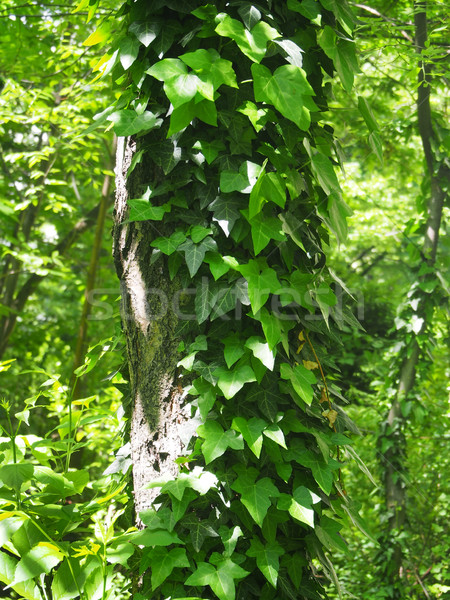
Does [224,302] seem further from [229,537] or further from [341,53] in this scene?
[341,53]

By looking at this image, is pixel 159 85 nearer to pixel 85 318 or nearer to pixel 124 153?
pixel 124 153

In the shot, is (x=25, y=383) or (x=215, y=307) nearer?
(x=215, y=307)

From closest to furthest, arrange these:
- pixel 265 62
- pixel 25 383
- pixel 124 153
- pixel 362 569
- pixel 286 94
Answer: pixel 286 94, pixel 265 62, pixel 124 153, pixel 362 569, pixel 25 383

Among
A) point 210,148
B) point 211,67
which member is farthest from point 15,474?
point 211,67

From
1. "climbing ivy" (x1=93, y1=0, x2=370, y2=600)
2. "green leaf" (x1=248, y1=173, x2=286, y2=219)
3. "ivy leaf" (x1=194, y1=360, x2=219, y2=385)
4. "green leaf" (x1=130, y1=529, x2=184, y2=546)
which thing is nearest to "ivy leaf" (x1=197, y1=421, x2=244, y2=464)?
"climbing ivy" (x1=93, y1=0, x2=370, y2=600)

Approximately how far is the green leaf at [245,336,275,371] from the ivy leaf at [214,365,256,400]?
0.16 ft

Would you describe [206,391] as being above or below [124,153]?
below

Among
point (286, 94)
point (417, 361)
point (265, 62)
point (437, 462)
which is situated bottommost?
point (437, 462)

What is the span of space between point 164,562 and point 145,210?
0.91 meters

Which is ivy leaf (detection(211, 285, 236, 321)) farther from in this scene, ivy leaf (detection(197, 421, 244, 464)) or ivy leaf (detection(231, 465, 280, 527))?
ivy leaf (detection(231, 465, 280, 527))

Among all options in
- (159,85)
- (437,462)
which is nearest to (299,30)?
(159,85)

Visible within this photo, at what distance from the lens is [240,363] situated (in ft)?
4.68

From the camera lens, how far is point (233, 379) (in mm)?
1399

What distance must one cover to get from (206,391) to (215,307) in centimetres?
22
